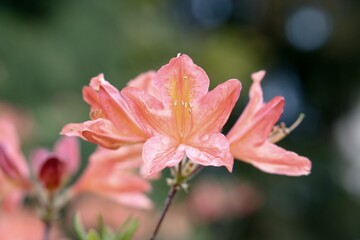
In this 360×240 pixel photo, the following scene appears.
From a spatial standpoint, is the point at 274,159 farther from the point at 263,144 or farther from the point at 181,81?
the point at 181,81

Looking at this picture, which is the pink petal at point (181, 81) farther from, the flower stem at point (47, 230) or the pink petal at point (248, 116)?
the flower stem at point (47, 230)

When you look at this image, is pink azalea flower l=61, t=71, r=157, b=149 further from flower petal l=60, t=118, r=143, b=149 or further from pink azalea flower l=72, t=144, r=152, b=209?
pink azalea flower l=72, t=144, r=152, b=209

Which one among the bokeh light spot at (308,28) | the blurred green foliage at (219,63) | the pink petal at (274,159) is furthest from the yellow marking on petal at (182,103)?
the bokeh light spot at (308,28)

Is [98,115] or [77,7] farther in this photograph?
[77,7]

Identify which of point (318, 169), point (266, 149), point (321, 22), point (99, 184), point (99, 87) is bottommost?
point (318, 169)

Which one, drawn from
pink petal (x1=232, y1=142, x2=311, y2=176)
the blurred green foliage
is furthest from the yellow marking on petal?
the blurred green foliage

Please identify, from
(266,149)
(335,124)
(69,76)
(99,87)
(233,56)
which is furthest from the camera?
(335,124)

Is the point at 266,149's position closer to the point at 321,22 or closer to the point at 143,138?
the point at 143,138

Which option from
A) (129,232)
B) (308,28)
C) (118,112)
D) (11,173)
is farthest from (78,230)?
(308,28)

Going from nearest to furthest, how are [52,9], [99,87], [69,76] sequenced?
[99,87], [69,76], [52,9]

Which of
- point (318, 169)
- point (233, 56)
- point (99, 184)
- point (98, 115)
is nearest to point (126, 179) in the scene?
point (99, 184)
